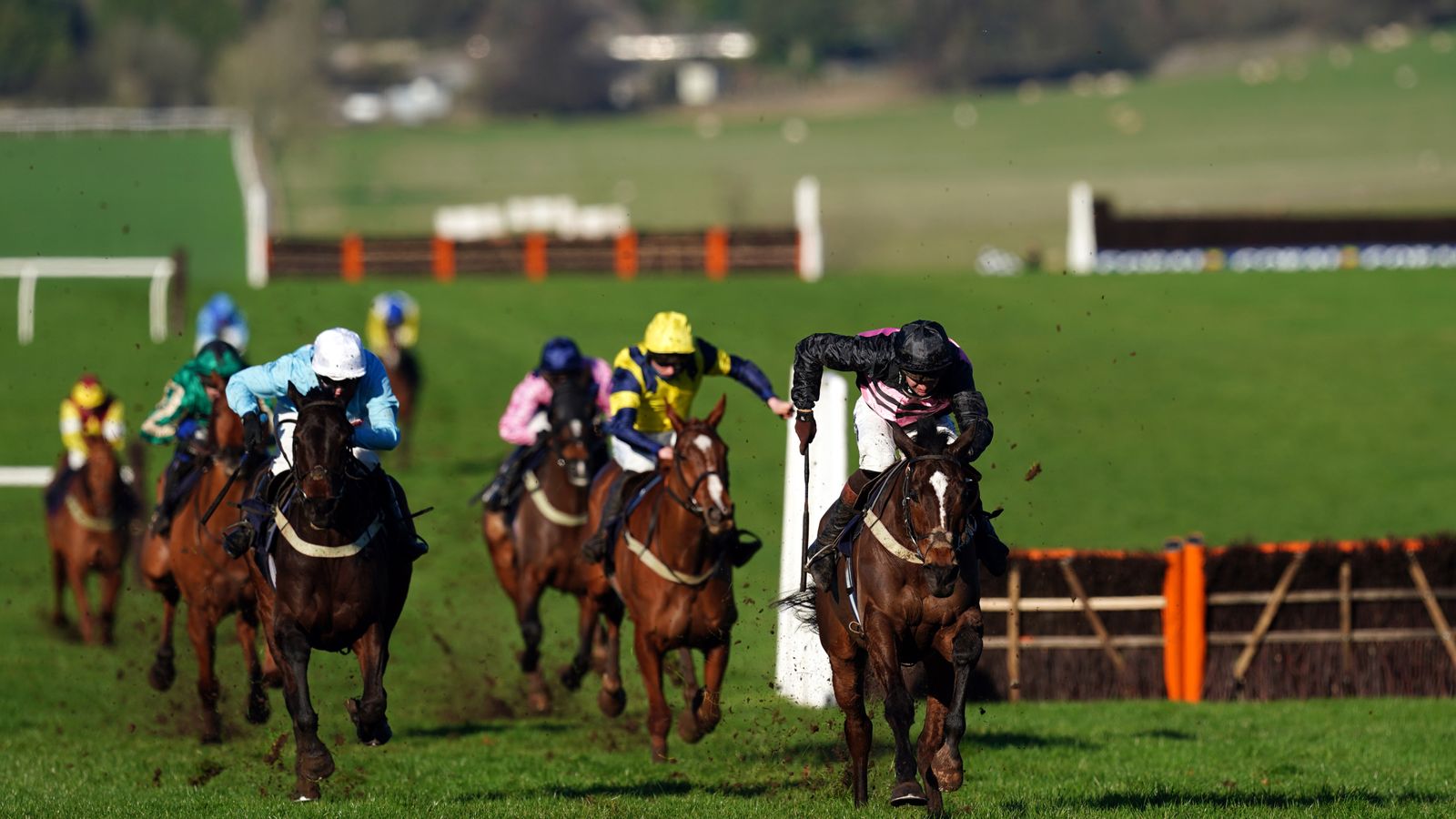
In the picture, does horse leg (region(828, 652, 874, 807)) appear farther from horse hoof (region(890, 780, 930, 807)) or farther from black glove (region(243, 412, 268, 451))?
black glove (region(243, 412, 268, 451))

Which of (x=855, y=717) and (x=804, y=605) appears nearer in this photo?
(x=855, y=717)

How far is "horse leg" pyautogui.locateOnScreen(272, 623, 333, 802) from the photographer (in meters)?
9.98

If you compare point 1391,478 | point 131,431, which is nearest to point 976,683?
point 1391,478

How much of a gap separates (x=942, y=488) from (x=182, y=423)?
6.74 m

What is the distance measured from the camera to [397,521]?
415 inches

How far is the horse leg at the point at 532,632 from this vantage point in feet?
47.6

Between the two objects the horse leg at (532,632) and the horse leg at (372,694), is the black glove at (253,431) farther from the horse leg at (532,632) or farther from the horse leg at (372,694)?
the horse leg at (532,632)

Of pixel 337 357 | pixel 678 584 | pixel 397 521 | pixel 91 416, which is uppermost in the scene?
pixel 91 416

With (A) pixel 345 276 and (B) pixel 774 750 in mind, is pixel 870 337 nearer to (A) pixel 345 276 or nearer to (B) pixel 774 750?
(B) pixel 774 750

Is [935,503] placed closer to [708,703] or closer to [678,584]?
[678,584]

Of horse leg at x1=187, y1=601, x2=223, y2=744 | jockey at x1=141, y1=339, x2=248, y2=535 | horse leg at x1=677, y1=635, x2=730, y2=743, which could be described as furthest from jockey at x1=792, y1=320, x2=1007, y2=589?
jockey at x1=141, y1=339, x2=248, y2=535

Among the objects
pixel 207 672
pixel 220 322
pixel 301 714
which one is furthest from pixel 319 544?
pixel 220 322

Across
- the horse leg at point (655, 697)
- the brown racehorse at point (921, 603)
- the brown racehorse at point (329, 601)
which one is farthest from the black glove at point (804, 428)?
the brown racehorse at point (329, 601)

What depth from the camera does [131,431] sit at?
2505 cm
